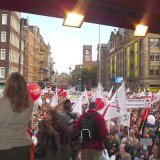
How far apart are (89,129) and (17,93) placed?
10.3 ft

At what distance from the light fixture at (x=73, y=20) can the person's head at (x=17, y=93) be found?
8.41 feet

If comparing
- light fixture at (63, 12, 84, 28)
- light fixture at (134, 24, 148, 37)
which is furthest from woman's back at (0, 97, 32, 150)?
light fixture at (134, 24, 148, 37)

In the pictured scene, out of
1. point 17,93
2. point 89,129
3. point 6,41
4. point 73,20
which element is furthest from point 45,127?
point 6,41

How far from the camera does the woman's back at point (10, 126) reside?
3891 mm

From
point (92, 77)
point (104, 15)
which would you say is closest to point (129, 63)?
point (92, 77)

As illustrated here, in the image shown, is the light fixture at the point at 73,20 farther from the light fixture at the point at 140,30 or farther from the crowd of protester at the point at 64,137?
the crowd of protester at the point at 64,137

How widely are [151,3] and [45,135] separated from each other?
2.52m

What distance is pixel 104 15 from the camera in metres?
6.91

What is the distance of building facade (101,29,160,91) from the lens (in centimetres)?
9100

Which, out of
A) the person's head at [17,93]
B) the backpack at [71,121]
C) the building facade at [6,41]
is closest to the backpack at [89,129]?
the backpack at [71,121]

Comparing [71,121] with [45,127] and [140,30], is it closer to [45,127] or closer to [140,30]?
[45,127]

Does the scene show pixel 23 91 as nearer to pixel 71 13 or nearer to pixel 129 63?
pixel 71 13

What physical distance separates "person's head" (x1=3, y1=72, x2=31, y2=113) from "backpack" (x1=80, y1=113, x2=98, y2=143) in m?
3.01

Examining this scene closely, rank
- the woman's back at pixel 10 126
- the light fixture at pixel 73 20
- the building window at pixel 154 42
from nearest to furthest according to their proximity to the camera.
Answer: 1. the woman's back at pixel 10 126
2. the light fixture at pixel 73 20
3. the building window at pixel 154 42
